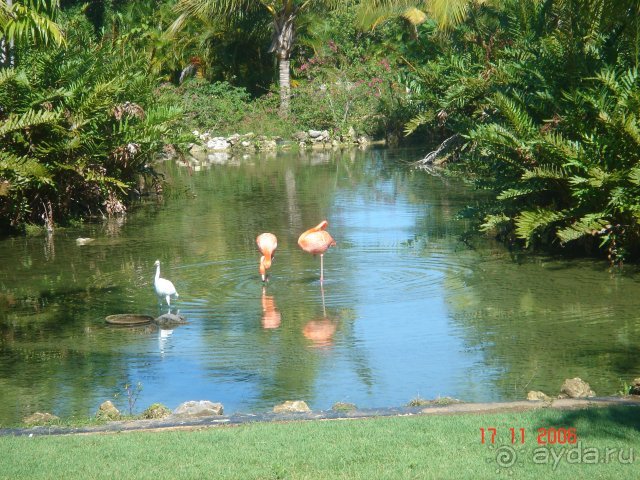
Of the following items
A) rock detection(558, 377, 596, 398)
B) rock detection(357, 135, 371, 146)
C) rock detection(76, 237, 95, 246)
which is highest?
rock detection(357, 135, 371, 146)

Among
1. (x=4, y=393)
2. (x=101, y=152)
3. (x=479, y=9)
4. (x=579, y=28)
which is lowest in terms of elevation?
(x=4, y=393)

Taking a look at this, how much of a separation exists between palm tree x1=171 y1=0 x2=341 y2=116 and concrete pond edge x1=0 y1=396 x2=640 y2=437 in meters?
27.6

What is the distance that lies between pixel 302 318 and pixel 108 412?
388cm

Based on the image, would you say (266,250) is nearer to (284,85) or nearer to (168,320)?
(168,320)

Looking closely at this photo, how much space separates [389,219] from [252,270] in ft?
16.6

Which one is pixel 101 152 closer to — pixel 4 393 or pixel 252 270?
pixel 252 270

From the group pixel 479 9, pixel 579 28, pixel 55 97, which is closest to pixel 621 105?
pixel 579 28

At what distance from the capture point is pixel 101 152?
57.0 feet

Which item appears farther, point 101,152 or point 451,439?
point 101,152

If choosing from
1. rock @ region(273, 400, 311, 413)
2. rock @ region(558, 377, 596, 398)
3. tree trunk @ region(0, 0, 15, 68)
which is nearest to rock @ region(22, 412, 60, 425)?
rock @ region(273, 400, 311, 413)

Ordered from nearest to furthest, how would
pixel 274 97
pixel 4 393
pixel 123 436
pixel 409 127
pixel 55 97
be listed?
1. pixel 123 436
2. pixel 4 393
3. pixel 55 97
4. pixel 409 127
5. pixel 274 97

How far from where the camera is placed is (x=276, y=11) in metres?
35.1

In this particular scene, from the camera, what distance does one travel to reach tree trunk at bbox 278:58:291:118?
36.7 metres
